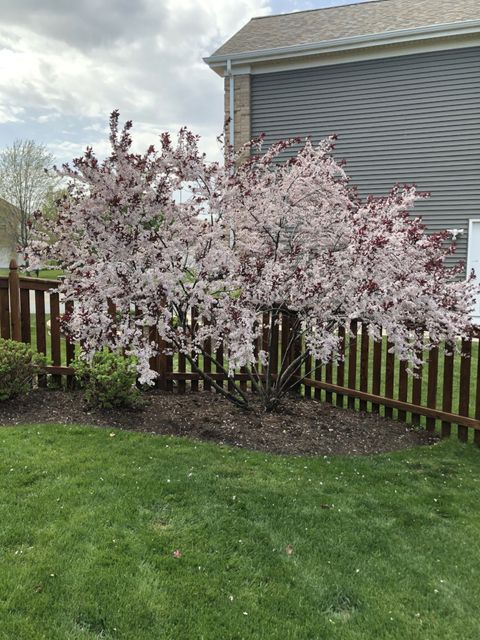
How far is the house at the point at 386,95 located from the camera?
9414 mm

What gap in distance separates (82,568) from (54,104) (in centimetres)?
1383

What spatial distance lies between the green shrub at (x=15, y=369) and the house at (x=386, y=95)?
7470 millimetres

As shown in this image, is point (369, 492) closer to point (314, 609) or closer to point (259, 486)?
point (259, 486)

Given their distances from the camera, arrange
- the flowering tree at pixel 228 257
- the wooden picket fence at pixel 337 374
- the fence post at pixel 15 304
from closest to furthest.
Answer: the flowering tree at pixel 228 257 → the wooden picket fence at pixel 337 374 → the fence post at pixel 15 304

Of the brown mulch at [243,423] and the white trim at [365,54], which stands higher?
the white trim at [365,54]

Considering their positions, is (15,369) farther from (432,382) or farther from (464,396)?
(464,396)

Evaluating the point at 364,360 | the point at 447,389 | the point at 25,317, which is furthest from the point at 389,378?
the point at 25,317

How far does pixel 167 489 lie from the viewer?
305 centimetres

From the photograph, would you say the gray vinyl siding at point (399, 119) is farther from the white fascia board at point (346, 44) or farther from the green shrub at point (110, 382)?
the green shrub at point (110, 382)

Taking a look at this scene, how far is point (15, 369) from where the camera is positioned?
442cm

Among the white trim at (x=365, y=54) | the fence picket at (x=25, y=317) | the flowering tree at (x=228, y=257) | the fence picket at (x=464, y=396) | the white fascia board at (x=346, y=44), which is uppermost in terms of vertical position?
the white fascia board at (x=346, y=44)

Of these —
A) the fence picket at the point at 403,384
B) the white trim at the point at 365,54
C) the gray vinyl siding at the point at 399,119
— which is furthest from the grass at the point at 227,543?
the white trim at the point at 365,54

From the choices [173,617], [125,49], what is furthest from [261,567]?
[125,49]

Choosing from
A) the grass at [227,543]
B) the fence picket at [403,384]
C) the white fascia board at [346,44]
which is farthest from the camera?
the white fascia board at [346,44]
